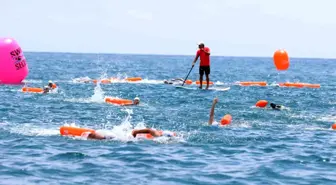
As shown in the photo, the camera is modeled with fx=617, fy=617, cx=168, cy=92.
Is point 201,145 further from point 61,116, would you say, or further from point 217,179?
point 61,116

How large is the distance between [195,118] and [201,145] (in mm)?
5405

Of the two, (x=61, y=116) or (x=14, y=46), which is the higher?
(x=14, y=46)

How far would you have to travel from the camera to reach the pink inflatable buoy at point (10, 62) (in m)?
28.9

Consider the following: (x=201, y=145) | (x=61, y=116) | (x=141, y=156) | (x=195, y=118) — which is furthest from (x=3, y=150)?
(x=195, y=118)

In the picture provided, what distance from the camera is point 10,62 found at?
2908cm

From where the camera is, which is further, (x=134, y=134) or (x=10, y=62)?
(x=10, y=62)

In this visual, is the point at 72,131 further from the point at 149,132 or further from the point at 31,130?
the point at 149,132

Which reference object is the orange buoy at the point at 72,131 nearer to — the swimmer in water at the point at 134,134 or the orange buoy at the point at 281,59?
the swimmer in water at the point at 134,134

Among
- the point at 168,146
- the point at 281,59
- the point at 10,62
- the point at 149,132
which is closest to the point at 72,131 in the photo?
the point at 149,132

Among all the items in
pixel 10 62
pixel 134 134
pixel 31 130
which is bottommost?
pixel 31 130

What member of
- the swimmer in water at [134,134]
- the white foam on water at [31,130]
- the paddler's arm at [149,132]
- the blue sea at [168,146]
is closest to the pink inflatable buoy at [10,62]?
the blue sea at [168,146]

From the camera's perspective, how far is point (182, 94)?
2861 cm

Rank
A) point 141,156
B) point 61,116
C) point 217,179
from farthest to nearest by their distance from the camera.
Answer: point 61,116, point 141,156, point 217,179

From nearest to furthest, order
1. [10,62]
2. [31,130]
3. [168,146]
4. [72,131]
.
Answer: [168,146], [72,131], [31,130], [10,62]
